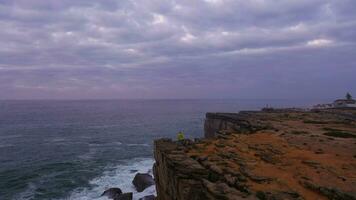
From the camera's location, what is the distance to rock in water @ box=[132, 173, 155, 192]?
32838 mm

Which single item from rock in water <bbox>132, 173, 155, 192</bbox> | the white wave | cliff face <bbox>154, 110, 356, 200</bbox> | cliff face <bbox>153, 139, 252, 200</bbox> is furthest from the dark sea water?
cliff face <bbox>154, 110, 356, 200</bbox>

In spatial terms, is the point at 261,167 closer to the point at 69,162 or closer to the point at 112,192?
the point at 112,192

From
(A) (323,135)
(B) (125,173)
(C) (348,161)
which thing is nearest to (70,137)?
(B) (125,173)

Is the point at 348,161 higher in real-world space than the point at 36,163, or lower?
higher

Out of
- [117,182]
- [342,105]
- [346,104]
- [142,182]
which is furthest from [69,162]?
[346,104]

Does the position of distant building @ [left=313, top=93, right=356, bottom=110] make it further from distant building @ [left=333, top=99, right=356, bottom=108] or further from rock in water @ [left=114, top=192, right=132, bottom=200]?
rock in water @ [left=114, top=192, right=132, bottom=200]

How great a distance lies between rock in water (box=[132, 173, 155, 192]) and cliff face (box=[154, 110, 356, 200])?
11.8m

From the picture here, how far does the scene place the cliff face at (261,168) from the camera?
42.1ft

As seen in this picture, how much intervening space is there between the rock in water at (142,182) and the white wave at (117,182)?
504 millimetres

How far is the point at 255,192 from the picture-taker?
12.6 meters

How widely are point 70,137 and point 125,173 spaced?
34.7 metres

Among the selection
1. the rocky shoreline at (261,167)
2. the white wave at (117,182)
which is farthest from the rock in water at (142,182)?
the rocky shoreline at (261,167)

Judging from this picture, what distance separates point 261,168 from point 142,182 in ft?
65.6

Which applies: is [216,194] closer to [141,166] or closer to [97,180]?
[97,180]
